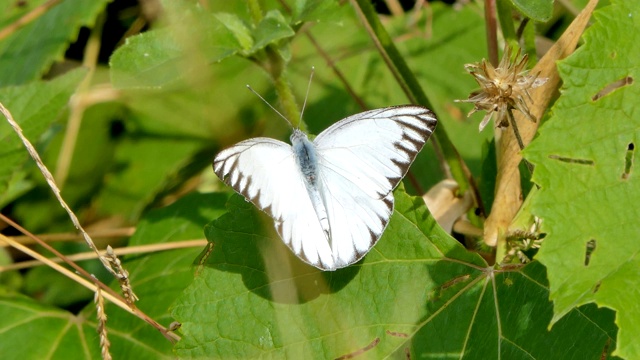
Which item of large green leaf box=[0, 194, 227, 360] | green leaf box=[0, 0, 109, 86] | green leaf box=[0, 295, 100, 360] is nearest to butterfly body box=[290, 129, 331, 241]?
large green leaf box=[0, 194, 227, 360]

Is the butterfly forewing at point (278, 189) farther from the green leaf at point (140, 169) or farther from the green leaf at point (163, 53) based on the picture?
the green leaf at point (140, 169)

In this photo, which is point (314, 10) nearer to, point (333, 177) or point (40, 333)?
point (333, 177)

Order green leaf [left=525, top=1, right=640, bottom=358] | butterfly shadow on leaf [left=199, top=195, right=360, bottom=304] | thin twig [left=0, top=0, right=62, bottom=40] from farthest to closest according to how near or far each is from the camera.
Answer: thin twig [left=0, top=0, right=62, bottom=40] < butterfly shadow on leaf [left=199, top=195, right=360, bottom=304] < green leaf [left=525, top=1, right=640, bottom=358]

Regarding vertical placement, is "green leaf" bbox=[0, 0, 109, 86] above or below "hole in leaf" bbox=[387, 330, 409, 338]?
above

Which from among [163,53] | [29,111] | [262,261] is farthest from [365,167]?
[29,111]

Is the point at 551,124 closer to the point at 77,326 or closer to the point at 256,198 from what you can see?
the point at 256,198

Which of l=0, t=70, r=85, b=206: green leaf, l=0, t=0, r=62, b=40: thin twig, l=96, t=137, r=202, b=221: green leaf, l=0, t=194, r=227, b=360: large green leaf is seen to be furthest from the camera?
l=96, t=137, r=202, b=221: green leaf

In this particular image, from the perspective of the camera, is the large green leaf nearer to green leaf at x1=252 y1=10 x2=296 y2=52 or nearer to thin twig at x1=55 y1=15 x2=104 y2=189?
green leaf at x1=252 y1=10 x2=296 y2=52
